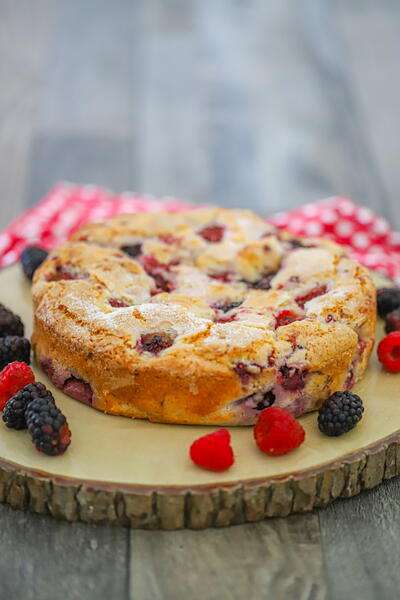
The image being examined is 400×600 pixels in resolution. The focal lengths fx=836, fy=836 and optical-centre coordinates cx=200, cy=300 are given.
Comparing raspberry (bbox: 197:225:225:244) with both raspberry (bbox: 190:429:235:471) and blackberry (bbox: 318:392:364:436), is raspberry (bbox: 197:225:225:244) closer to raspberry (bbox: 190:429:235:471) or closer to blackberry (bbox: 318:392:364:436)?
blackberry (bbox: 318:392:364:436)

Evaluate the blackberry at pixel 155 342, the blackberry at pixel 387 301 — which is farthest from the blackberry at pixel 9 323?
the blackberry at pixel 387 301

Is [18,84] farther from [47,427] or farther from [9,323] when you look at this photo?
[47,427]

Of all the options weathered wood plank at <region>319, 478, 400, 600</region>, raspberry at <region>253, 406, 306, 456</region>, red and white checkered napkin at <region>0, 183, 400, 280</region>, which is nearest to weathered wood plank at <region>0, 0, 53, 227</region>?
red and white checkered napkin at <region>0, 183, 400, 280</region>

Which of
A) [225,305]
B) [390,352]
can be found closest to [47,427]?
[225,305]

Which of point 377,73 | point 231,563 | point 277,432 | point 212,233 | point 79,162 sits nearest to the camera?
point 231,563

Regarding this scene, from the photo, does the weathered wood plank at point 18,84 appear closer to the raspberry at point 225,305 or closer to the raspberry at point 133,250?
the raspberry at point 133,250

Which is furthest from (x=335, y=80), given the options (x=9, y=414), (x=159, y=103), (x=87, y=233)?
(x=9, y=414)
